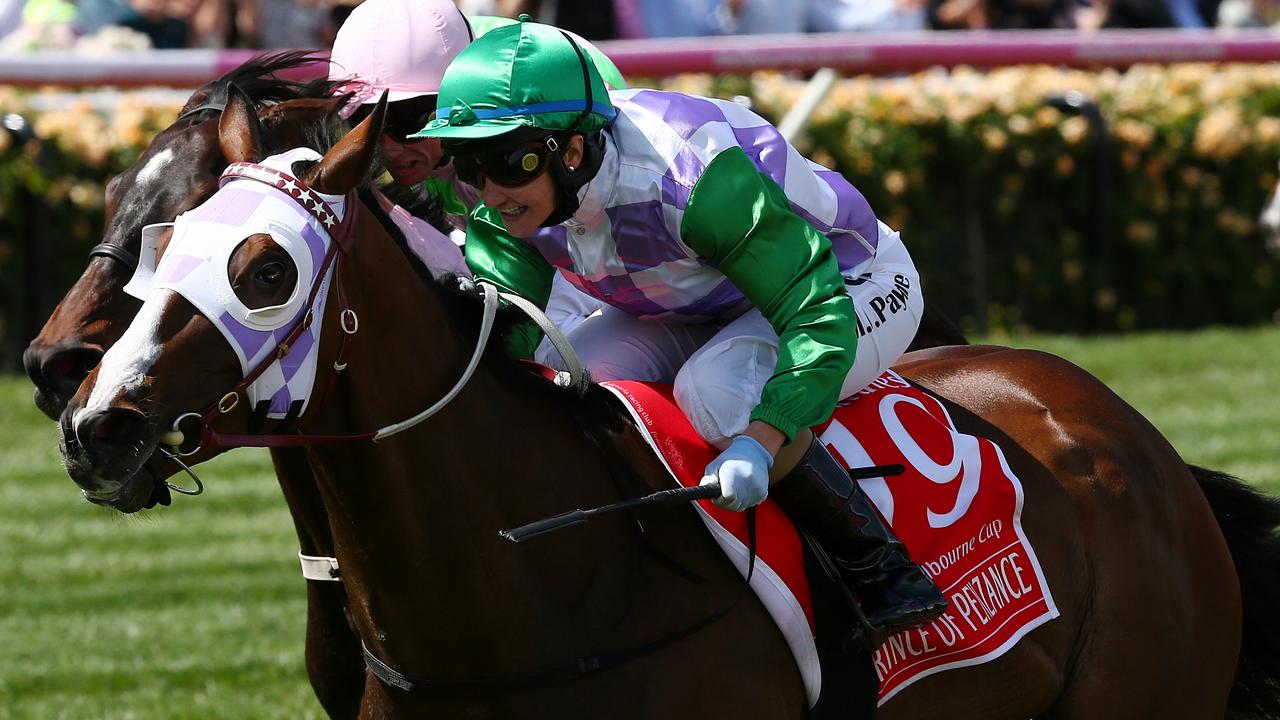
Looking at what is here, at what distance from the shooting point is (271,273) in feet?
8.76

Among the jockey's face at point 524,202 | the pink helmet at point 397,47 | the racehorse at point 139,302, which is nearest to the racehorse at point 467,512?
the jockey's face at point 524,202

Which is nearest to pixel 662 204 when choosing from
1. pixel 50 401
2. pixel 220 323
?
pixel 220 323

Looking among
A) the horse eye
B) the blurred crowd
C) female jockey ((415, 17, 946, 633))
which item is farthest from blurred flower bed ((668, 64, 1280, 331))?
the horse eye

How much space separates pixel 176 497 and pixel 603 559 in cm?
572

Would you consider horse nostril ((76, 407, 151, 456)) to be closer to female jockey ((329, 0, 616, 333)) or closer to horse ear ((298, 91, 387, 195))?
horse ear ((298, 91, 387, 195))

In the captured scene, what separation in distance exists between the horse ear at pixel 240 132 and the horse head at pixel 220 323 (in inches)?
5.3

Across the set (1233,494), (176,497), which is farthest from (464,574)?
(176,497)

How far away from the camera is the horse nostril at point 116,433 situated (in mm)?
2533

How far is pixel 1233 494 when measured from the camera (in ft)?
13.6

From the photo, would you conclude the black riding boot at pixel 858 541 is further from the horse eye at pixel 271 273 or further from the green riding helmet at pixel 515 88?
the horse eye at pixel 271 273

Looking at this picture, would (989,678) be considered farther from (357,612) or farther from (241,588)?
(241,588)

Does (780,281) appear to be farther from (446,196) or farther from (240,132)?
(446,196)

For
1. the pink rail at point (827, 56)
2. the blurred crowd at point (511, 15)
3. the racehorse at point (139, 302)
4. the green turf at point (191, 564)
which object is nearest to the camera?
the racehorse at point (139, 302)

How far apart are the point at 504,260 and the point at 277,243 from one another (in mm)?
834
